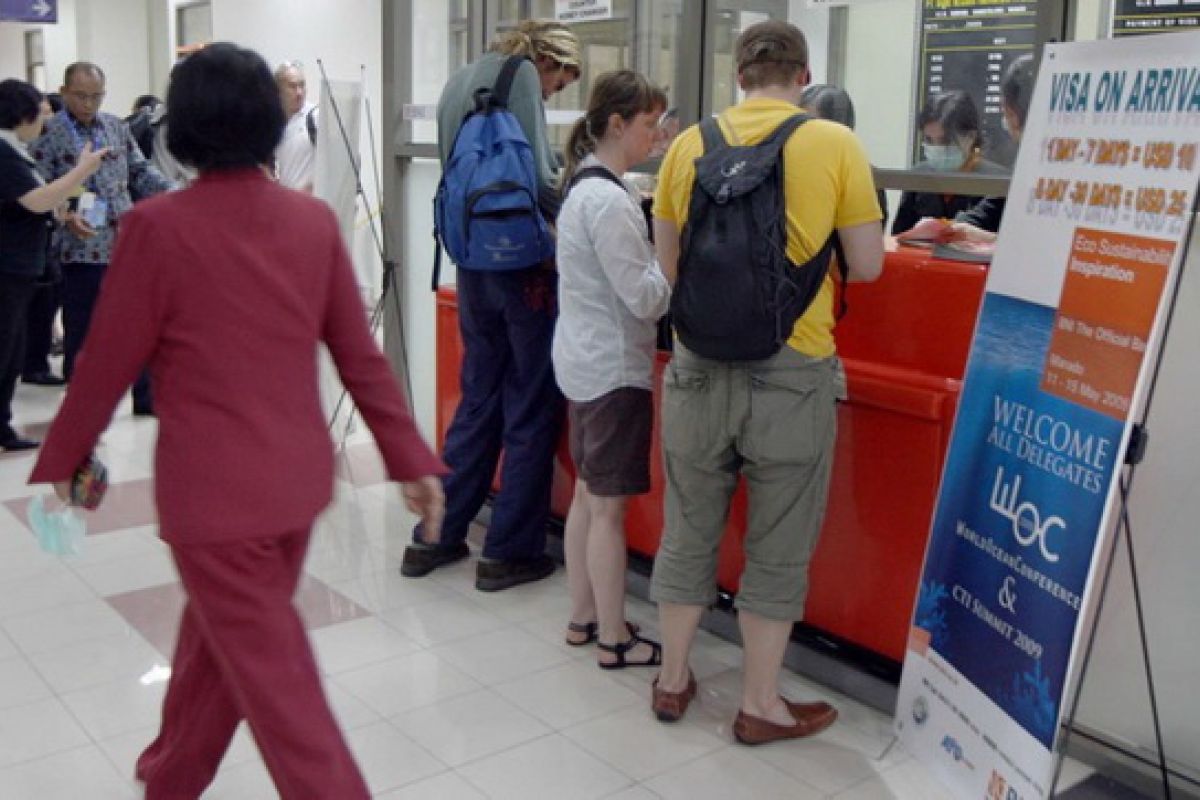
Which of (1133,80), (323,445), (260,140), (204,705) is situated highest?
(1133,80)

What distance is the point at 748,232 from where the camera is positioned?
235cm

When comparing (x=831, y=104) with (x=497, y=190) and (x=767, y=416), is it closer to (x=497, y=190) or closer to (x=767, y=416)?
(x=497, y=190)

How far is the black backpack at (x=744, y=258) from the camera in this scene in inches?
92.2

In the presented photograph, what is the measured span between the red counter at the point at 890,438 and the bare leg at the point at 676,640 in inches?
14.5

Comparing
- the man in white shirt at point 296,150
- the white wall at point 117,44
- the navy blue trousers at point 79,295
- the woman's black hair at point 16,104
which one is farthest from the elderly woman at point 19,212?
the white wall at point 117,44

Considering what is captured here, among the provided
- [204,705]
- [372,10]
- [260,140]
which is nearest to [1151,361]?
[260,140]

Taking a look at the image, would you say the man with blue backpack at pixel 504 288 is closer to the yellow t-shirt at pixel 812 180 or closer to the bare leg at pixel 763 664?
the yellow t-shirt at pixel 812 180

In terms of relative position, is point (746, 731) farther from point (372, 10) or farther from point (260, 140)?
point (372, 10)

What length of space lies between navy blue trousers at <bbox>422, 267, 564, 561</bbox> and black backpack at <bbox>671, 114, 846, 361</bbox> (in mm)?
998

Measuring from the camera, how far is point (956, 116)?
295 cm

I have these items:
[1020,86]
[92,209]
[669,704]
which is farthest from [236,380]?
[92,209]

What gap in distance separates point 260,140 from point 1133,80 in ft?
4.46

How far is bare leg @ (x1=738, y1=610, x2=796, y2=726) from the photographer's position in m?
2.60

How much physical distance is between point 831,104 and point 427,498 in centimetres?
187
